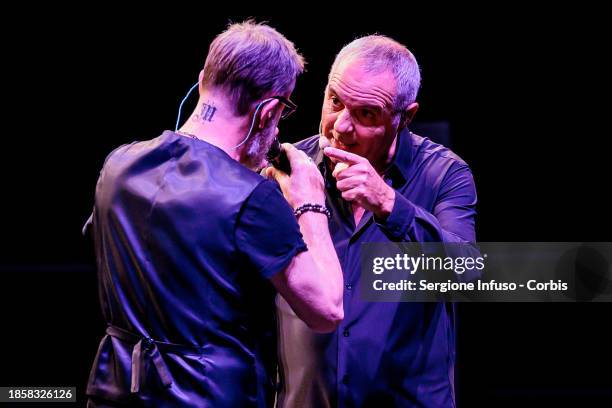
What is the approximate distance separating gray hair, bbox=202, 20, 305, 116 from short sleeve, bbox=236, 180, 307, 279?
202 mm

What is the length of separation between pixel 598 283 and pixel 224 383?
6.47 ft

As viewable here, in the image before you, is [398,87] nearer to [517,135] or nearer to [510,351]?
[517,135]

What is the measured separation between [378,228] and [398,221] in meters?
0.20

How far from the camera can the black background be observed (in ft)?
10.9

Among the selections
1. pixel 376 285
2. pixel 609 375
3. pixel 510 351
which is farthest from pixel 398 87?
pixel 609 375

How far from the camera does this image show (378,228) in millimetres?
1914

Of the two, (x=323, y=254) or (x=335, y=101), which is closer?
(x=323, y=254)

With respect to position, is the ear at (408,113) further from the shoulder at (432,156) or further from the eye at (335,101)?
the eye at (335,101)

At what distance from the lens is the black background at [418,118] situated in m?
3.32

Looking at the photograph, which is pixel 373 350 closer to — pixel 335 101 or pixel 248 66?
pixel 335 101

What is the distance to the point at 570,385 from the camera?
11.6 feet

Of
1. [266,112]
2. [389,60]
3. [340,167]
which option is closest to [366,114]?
[389,60]

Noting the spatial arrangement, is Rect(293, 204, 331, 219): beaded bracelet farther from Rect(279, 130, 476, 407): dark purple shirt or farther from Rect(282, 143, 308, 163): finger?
Rect(279, 130, 476, 407): dark purple shirt

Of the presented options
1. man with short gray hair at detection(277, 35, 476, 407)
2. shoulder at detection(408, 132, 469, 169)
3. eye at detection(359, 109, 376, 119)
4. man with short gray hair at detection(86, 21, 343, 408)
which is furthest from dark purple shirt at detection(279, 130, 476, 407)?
man with short gray hair at detection(86, 21, 343, 408)
